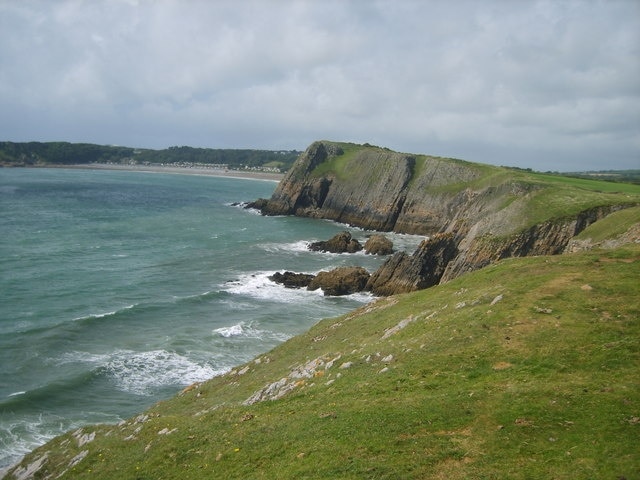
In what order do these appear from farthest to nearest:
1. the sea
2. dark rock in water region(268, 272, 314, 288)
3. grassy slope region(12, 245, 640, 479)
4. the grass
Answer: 1. dark rock in water region(268, 272, 314, 288)
2. the grass
3. the sea
4. grassy slope region(12, 245, 640, 479)

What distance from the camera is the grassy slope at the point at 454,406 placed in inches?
543

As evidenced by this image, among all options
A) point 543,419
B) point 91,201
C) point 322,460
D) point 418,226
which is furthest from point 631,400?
point 91,201

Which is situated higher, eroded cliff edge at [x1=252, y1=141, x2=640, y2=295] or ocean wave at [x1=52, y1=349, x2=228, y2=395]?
eroded cliff edge at [x1=252, y1=141, x2=640, y2=295]

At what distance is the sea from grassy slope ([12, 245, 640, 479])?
8972mm

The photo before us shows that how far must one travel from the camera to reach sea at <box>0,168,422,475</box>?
33344 mm

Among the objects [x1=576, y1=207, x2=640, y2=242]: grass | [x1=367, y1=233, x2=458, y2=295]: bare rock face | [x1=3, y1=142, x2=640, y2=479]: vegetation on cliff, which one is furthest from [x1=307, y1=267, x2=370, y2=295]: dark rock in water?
[x1=576, y1=207, x2=640, y2=242]: grass

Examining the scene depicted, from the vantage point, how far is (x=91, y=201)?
458 feet

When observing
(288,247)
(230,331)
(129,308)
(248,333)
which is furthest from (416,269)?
(288,247)

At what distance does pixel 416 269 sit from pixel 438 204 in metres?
53.8

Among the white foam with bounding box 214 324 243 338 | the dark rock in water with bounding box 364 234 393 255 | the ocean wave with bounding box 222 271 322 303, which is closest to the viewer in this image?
the white foam with bounding box 214 324 243 338

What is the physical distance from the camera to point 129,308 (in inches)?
1970

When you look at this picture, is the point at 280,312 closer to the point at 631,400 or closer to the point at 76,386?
the point at 76,386

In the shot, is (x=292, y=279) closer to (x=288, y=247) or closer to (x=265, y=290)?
(x=265, y=290)

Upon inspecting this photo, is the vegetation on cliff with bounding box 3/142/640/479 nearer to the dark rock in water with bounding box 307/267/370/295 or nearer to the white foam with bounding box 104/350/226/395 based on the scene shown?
the white foam with bounding box 104/350/226/395
